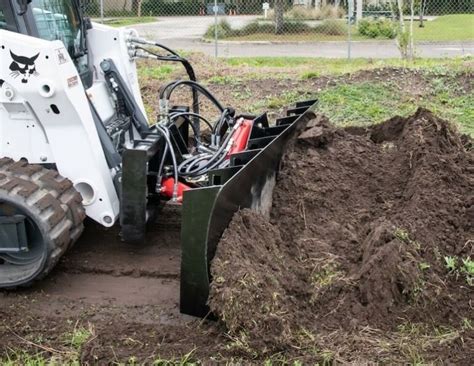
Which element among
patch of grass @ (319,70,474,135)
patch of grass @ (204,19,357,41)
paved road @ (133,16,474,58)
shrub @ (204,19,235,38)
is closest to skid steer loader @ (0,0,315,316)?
patch of grass @ (319,70,474,135)

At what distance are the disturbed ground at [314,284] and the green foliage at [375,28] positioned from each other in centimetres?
1692

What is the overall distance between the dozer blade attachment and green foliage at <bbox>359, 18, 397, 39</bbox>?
18210mm

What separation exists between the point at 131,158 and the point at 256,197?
0.89m

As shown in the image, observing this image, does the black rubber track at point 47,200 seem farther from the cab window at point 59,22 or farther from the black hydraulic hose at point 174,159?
the cab window at point 59,22

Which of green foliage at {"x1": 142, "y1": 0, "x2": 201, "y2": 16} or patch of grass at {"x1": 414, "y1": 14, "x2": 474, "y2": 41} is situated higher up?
green foliage at {"x1": 142, "y1": 0, "x2": 201, "y2": 16}

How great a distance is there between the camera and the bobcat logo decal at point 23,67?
431cm

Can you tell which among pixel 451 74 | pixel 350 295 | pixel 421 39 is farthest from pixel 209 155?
pixel 421 39

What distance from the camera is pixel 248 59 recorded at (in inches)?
645

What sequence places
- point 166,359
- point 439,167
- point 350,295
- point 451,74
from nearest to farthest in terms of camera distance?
1. point 166,359
2. point 350,295
3. point 439,167
4. point 451,74

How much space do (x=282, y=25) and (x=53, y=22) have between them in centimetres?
1763

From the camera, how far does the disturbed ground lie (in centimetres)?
364

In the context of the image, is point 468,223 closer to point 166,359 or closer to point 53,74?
point 166,359

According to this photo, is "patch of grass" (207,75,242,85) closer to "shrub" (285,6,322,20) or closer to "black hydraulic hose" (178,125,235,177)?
"black hydraulic hose" (178,125,235,177)

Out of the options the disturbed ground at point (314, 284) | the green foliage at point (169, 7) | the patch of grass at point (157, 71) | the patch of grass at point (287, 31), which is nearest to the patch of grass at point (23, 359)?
the disturbed ground at point (314, 284)
